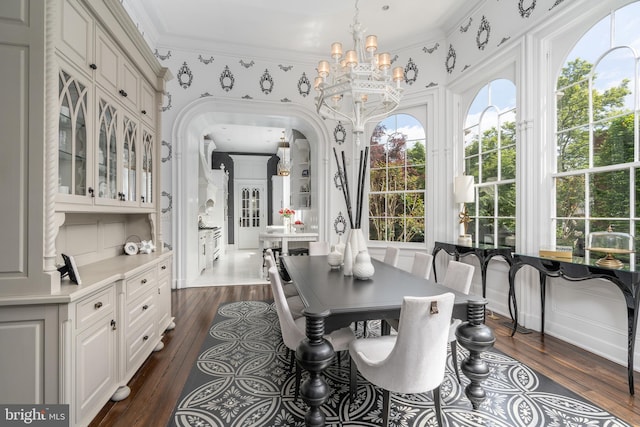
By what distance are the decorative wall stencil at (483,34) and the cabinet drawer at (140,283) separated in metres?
4.63

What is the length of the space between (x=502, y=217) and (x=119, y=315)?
13.2 feet

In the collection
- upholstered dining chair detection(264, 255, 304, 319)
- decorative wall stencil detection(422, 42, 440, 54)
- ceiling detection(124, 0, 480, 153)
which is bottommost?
upholstered dining chair detection(264, 255, 304, 319)

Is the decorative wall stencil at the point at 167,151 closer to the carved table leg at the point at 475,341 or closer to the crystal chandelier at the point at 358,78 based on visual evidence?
the crystal chandelier at the point at 358,78

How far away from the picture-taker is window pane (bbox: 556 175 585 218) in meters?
2.91

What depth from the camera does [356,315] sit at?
169 cm

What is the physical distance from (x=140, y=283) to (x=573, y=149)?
13.4 feet

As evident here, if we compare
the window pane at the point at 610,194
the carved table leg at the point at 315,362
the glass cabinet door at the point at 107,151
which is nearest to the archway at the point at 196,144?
the glass cabinet door at the point at 107,151

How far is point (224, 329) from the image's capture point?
3.25 m

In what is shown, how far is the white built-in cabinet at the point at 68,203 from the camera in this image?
1.51 meters

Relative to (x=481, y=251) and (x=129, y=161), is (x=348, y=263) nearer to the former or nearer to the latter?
(x=481, y=251)

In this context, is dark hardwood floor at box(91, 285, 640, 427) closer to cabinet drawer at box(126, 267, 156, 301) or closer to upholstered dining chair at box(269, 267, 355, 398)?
cabinet drawer at box(126, 267, 156, 301)

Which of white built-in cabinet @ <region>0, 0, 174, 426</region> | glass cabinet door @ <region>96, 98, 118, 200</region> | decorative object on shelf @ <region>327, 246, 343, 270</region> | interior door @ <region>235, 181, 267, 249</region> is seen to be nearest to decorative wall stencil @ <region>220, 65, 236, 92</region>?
white built-in cabinet @ <region>0, 0, 174, 426</region>

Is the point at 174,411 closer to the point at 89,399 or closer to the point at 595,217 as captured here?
the point at 89,399

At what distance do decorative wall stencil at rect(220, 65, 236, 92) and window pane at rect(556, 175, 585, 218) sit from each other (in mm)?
4703
